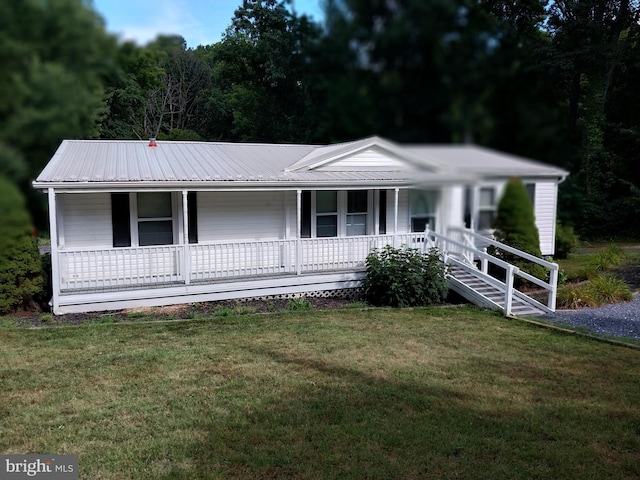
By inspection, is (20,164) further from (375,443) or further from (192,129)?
(192,129)

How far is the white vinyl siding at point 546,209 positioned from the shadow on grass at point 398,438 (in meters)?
2.77

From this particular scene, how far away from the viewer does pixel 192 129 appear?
1633 cm

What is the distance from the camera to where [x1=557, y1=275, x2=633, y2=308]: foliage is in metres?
10.3

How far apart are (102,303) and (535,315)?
857cm

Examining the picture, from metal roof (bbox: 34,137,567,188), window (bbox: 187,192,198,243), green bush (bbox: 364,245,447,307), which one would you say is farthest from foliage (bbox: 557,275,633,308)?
window (bbox: 187,192,198,243)

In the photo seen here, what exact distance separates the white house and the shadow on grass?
143 inches

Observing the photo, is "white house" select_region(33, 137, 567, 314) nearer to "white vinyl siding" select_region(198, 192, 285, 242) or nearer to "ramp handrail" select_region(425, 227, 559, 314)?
"white vinyl siding" select_region(198, 192, 285, 242)

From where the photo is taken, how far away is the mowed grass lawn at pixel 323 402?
476 cm

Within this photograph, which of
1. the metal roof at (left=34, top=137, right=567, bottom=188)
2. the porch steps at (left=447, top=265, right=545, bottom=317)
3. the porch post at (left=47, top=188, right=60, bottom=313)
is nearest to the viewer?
the metal roof at (left=34, top=137, right=567, bottom=188)

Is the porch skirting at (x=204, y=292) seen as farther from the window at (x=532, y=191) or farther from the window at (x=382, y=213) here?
the window at (x=532, y=191)

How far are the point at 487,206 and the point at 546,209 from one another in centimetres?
79

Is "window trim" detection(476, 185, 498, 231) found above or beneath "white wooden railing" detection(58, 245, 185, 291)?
above

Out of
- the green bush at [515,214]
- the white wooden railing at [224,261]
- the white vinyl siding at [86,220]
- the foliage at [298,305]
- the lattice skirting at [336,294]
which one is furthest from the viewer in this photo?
the lattice skirting at [336,294]

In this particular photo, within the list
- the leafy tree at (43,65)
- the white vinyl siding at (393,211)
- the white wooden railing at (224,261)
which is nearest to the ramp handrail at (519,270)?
the white wooden railing at (224,261)
